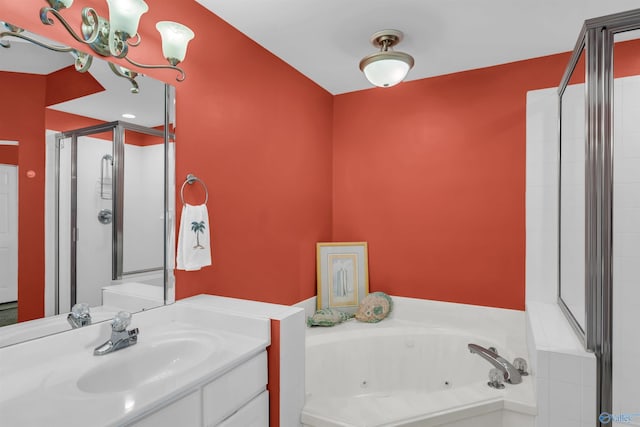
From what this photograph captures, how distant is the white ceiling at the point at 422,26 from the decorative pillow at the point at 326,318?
1777mm

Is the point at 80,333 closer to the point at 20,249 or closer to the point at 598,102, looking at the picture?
the point at 20,249

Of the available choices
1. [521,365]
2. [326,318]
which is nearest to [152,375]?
[326,318]

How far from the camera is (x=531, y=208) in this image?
7.93ft

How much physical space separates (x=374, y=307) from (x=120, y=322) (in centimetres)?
182

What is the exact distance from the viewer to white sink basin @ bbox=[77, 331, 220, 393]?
1193 mm

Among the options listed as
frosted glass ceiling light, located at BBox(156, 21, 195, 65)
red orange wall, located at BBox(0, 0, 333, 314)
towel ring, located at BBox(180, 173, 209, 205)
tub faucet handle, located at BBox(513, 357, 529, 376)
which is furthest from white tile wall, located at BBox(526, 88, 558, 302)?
frosted glass ceiling light, located at BBox(156, 21, 195, 65)

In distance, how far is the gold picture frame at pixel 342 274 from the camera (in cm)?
283

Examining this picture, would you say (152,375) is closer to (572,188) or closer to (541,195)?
(572,188)

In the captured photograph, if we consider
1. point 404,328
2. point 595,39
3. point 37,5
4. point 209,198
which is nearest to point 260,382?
point 209,198

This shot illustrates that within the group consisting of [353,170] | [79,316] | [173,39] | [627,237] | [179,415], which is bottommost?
[179,415]

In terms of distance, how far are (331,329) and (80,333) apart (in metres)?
1.60

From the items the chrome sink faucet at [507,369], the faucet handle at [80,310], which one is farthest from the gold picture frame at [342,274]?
the faucet handle at [80,310]

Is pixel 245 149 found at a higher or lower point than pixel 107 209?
higher

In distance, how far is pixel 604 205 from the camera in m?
1.44
